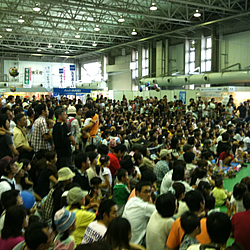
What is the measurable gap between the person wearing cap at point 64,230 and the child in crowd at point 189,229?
1.01 m

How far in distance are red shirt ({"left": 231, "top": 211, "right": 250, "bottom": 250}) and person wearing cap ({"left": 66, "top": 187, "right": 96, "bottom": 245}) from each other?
1441 mm

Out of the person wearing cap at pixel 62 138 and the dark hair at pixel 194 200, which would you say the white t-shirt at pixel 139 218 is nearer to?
the dark hair at pixel 194 200

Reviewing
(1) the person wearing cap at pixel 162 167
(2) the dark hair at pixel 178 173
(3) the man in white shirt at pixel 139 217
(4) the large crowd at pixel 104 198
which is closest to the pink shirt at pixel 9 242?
(4) the large crowd at pixel 104 198

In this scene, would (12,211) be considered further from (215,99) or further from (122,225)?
(215,99)

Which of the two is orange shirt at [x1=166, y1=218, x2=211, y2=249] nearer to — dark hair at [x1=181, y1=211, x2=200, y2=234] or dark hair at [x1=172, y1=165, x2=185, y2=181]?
dark hair at [x1=181, y1=211, x2=200, y2=234]

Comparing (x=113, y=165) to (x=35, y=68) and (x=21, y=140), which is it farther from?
(x=35, y=68)

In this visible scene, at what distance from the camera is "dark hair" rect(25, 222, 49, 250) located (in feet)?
7.44

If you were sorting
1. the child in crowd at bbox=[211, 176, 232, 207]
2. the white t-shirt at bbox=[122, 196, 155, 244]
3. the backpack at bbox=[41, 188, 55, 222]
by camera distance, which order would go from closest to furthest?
the white t-shirt at bbox=[122, 196, 155, 244] → the backpack at bbox=[41, 188, 55, 222] → the child in crowd at bbox=[211, 176, 232, 207]

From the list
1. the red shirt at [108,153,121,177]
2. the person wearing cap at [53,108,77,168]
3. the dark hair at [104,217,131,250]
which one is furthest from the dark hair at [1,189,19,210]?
the red shirt at [108,153,121,177]

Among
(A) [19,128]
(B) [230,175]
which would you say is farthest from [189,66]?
(A) [19,128]

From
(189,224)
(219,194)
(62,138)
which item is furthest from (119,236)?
(219,194)

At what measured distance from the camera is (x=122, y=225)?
2.23m

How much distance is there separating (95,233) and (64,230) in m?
0.27

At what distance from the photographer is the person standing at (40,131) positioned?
5.07 metres
